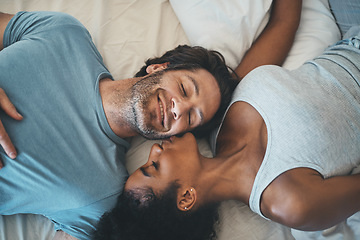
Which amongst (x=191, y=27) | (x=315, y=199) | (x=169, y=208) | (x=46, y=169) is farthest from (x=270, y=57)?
(x=46, y=169)

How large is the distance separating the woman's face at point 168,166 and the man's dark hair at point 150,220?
0.10 ft

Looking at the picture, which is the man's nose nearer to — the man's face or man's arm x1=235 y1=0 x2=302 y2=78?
the man's face

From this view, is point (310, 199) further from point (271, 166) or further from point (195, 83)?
point (195, 83)

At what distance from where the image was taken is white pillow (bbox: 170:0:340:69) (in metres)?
1.51

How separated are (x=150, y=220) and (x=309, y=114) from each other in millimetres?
775

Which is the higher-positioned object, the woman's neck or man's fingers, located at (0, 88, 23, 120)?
man's fingers, located at (0, 88, 23, 120)

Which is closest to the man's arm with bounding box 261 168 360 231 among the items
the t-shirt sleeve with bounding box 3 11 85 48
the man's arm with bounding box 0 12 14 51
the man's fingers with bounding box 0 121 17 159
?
the man's fingers with bounding box 0 121 17 159

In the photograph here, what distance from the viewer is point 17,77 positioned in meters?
1.14

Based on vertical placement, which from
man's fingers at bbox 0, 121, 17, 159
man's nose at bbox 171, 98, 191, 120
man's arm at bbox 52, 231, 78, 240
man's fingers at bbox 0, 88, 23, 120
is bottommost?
man's arm at bbox 52, 231, 78, 240

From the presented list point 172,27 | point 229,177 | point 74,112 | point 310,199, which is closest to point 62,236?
point 74,112

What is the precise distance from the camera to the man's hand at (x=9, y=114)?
3.36 feet

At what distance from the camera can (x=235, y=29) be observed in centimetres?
151

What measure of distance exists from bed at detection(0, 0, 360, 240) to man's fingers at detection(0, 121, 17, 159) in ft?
→ 1.68

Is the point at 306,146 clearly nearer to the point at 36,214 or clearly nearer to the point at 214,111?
the point at 214,111
